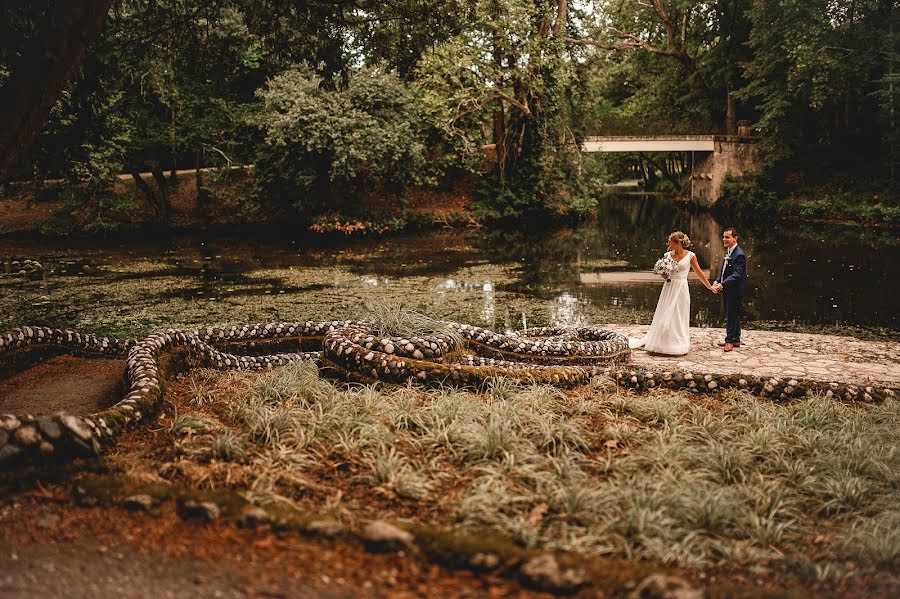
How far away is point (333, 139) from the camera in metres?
24.0

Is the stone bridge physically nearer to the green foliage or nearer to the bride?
the green foliage

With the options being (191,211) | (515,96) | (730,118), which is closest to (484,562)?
(515,96)

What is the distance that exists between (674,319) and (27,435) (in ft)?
26.7

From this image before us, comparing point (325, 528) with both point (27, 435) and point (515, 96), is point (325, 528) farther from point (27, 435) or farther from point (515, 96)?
point (515, 96)

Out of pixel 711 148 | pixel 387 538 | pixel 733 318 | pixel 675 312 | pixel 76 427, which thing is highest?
pixel 711 148

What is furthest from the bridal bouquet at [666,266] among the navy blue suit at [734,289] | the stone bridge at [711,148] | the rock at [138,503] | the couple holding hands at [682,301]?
the stone bridge at [711,148]

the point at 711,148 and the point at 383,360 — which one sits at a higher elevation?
the point at 711,148

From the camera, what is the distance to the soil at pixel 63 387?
18.6 feet

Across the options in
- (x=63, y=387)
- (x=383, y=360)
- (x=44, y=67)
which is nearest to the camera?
(x=44, y=67)

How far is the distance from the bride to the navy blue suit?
0.37 metres

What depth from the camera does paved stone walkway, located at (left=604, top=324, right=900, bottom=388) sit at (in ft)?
25.9

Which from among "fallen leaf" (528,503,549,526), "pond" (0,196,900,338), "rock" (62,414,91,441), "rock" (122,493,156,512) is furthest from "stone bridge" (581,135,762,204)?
"rock" (122,493,156,512)

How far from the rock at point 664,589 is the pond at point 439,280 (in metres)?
9.04

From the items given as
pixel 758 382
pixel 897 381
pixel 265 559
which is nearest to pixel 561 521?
pixel 265 559
